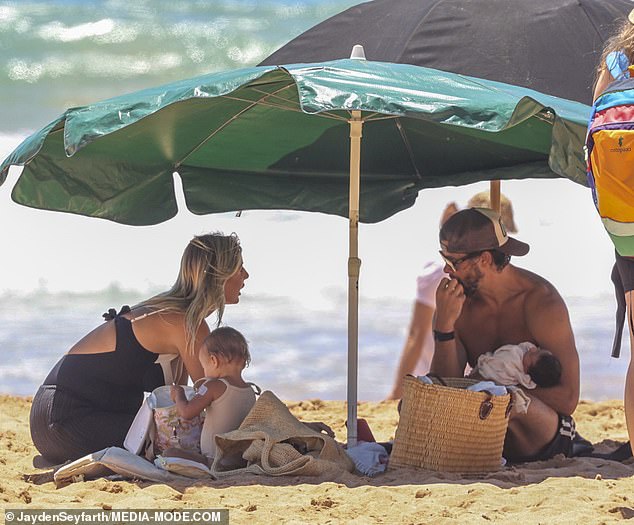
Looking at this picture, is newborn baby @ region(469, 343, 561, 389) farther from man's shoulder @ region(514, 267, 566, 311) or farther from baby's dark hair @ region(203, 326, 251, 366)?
baby's dark hair @ region(203, 326, 251, 366)

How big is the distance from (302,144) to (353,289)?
134 cm

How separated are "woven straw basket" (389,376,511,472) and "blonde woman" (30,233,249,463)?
91 centimetres

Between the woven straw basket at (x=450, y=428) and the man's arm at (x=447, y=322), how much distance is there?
47 cm

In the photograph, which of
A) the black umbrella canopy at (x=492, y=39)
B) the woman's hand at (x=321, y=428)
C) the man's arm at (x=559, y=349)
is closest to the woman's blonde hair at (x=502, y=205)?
the black umbrella canopy at (x=492, y=39)

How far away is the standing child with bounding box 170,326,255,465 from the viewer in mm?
4168

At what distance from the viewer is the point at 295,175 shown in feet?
20.3

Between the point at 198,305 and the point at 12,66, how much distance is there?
60.4 ft

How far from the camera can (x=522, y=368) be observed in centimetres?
454

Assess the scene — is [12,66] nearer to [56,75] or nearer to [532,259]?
[56,75]

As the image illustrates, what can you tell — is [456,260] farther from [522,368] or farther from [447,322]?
[522,368]

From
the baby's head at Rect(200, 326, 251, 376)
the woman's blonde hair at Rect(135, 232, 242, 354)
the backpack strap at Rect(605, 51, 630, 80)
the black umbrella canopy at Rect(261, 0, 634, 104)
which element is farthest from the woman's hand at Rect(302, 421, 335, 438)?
the black umbrella canopy at Rect(261, 0, 634, 104)

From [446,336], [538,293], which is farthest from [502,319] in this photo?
[446,336]

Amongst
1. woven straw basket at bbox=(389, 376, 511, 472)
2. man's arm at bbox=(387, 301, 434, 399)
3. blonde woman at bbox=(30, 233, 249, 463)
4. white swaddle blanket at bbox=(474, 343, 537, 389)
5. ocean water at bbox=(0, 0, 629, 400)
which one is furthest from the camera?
ocean water at bbox=(0, 0, 629, 400)

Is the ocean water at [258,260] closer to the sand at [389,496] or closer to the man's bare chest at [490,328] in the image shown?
the man's bare chest at [490,328]
